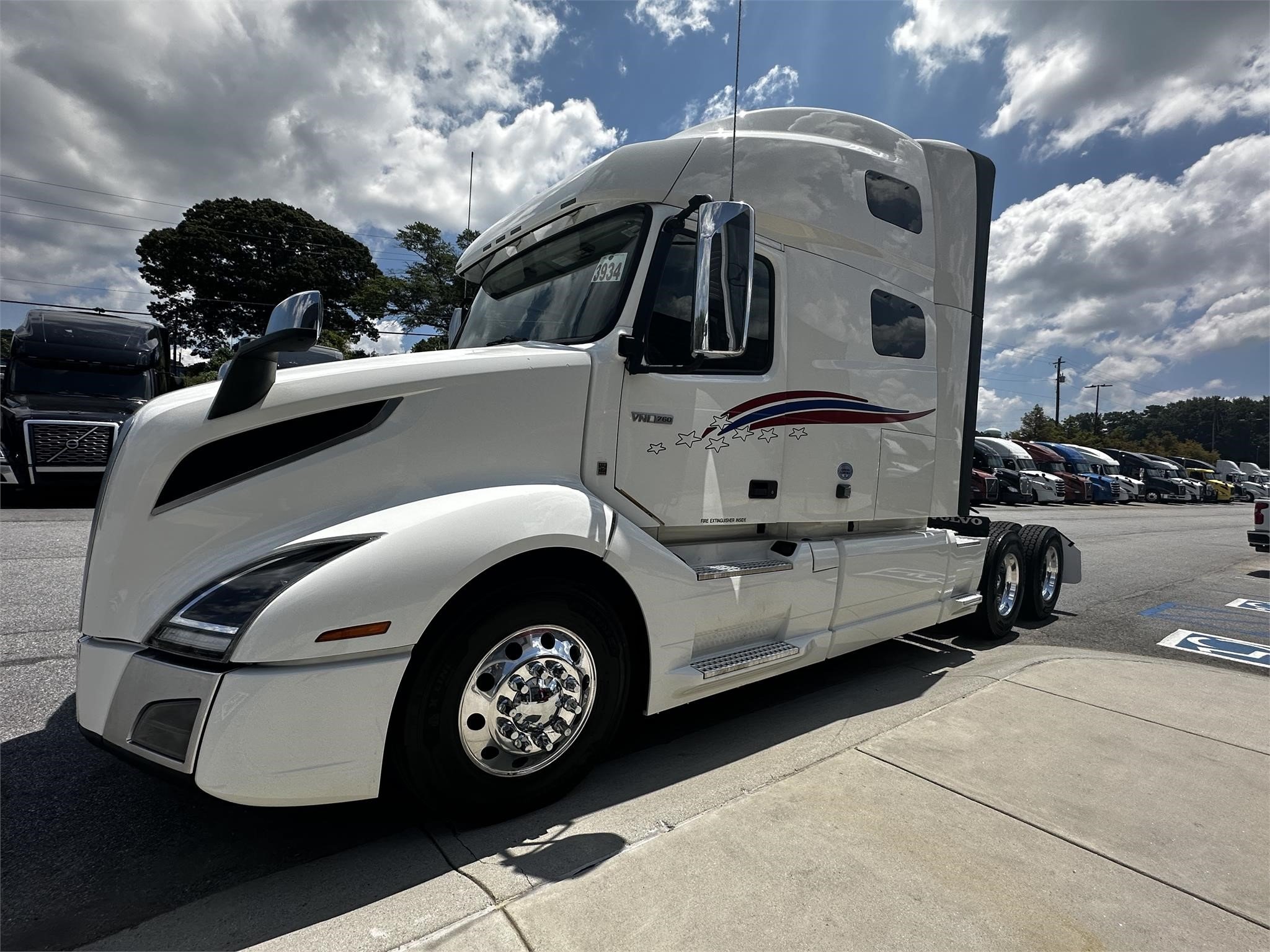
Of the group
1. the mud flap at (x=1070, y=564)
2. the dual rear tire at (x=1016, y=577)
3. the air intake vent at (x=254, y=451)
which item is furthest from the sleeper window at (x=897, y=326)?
the mud flap at (x=1070, y=564)

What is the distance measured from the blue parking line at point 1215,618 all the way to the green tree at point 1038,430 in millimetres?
59558

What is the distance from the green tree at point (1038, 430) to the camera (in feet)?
198

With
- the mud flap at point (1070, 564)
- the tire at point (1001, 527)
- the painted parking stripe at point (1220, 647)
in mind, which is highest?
the tire at point (1001, 527)

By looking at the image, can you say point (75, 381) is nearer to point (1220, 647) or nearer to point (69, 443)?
point (69, 443)

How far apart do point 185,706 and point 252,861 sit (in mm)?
725

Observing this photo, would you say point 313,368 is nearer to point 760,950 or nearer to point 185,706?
point 185,706

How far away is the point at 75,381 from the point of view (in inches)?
500

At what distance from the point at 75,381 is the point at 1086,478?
3823 cm

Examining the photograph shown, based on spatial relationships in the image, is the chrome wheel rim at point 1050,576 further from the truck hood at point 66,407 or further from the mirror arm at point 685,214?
the truck hood at point 66,407

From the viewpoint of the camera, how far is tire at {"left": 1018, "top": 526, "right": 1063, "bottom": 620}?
6.32 m

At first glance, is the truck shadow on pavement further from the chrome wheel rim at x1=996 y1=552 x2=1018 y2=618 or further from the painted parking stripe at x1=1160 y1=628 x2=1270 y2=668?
the painted parking stripe at x1=1160 y1=628 x2=1270 y2=668

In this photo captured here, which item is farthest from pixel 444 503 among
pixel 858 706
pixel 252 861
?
pixel 858 706

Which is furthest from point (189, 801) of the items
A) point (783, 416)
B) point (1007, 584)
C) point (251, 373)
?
point (1007, 584)

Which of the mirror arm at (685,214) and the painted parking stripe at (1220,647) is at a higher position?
the mirror arm at (685,214)
